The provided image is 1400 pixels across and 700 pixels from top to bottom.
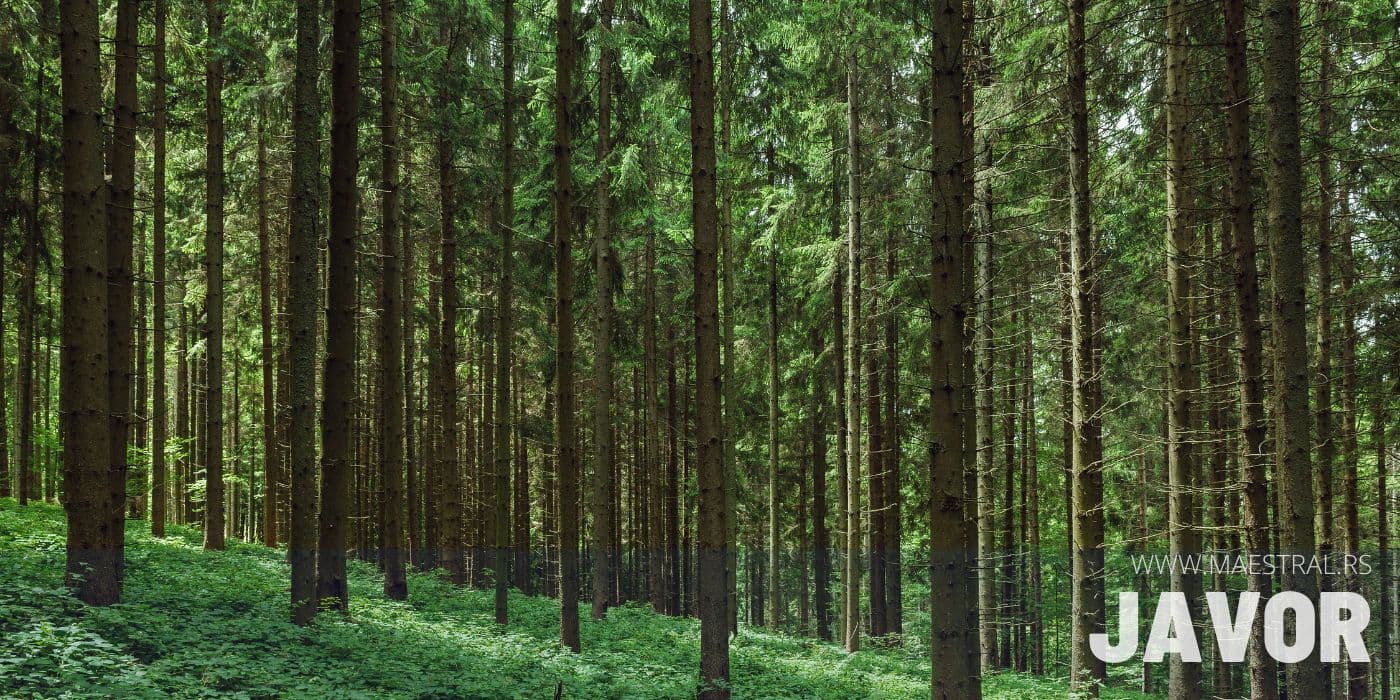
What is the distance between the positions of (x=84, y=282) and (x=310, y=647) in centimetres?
486

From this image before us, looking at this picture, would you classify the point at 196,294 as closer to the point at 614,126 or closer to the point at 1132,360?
the point at 614,126

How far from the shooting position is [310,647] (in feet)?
30.0

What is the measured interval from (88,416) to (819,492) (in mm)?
20516

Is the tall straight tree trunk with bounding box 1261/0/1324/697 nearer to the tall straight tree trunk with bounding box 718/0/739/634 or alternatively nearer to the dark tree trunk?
the tall straight tree trunk with bounding box 718/0/739/634

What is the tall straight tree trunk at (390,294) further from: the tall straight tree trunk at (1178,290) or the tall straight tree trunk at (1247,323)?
the tall straight tree trunk at (1247,323)

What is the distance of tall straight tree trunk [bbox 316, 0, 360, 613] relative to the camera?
9.86 m

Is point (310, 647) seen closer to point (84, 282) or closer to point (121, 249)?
point (84, 282)

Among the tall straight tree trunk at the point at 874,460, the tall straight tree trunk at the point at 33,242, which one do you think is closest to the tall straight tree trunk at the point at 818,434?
the tall straight tree trunk at the point at 874,460

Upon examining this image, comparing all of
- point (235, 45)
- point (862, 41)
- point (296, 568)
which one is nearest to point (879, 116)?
point (862, 41)

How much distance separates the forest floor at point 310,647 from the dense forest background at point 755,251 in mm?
248

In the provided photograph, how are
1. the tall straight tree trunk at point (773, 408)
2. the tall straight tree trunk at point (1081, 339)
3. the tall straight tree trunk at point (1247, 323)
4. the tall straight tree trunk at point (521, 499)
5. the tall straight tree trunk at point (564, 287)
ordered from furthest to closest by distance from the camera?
the tall straight tree trunk at point (521, 499) → the tall straight tree trunk at point (773, 408) → the tall straight tree trunk at point (564, 287) → the tall straight tree trunk at point (1081, 339) → the tall straight tree trunk at point (1247, 323)

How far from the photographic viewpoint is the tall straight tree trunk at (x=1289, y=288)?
24.8 ft

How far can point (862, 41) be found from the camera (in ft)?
48.4

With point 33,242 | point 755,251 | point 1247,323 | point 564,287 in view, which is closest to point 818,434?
point 755,251
